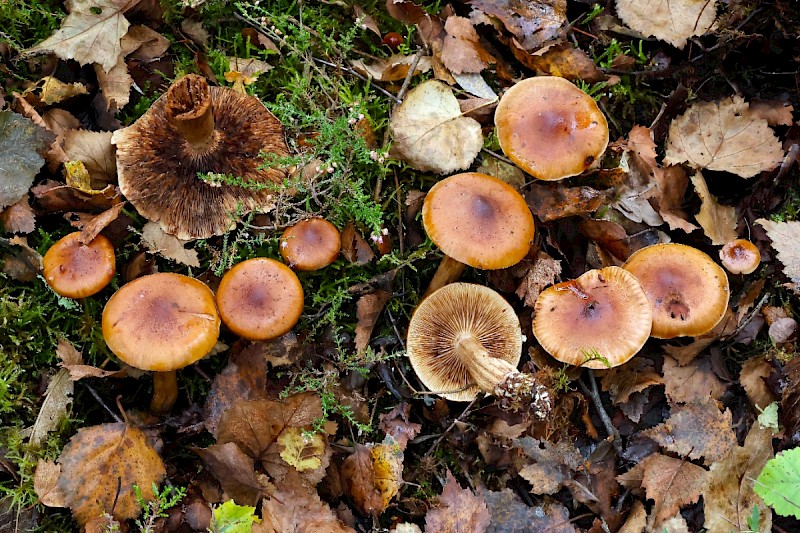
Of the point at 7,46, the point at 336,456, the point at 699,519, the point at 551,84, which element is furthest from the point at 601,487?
the point at 7,46

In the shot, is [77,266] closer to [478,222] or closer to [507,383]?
[478,222]

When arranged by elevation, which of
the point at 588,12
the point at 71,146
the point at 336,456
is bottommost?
the point at 336,456

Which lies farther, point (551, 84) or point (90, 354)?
point (551, 84)

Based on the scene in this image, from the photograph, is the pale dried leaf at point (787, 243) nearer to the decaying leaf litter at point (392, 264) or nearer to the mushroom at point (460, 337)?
the decaying leaf litter at point (392, 264)

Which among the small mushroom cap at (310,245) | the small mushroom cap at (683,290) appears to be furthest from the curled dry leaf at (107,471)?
the small mushroom cap at (683,290)

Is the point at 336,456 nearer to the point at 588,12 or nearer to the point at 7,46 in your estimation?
the point at 7,46

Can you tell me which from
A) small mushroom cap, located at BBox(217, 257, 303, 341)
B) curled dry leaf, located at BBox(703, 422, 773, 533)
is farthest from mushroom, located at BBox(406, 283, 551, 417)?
curled dry leaf, located at BBox(703, 422, 773, 533)

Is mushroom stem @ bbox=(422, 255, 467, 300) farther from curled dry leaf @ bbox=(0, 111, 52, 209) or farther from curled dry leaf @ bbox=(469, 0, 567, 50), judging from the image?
curled dry leaf @ bbox=(0, 111, 52, 209)
